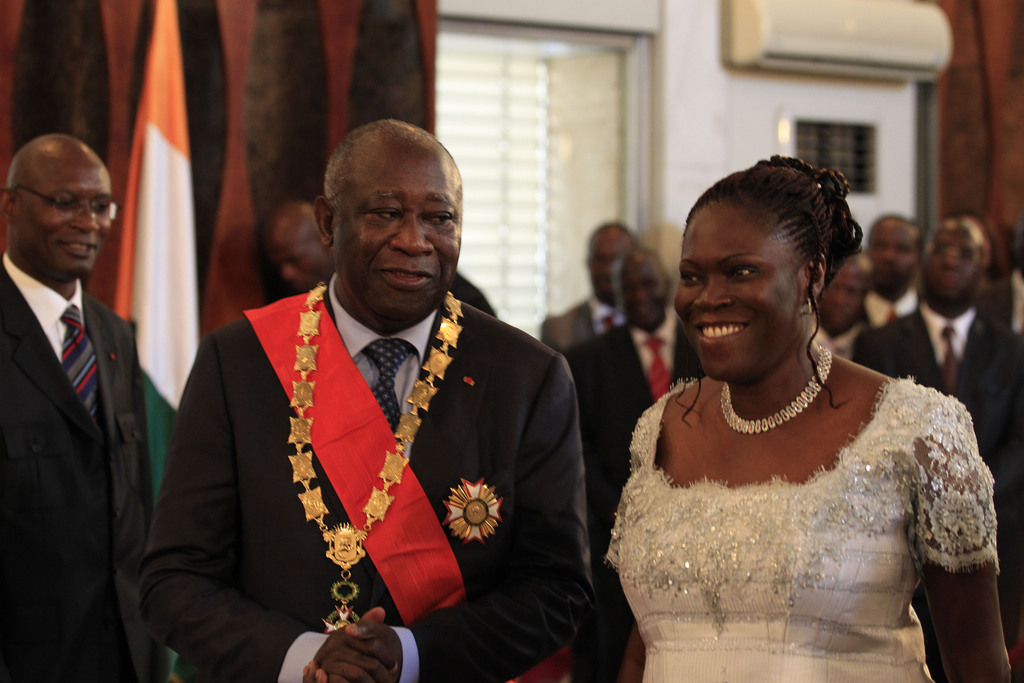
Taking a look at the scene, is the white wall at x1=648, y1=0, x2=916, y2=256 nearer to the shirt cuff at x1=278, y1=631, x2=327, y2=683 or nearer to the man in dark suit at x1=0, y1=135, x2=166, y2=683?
the man in dark suit at x1=0, y1=135, x2=166, y2=683

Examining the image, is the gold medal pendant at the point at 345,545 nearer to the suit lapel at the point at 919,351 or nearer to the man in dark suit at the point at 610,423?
the man in dark suit at the point at 610,423

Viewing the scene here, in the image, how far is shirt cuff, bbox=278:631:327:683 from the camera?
1.72m

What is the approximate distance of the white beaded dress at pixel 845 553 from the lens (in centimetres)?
176

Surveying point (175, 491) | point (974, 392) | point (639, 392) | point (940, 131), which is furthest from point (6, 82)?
point (940, 131)

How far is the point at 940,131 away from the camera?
6.52 meters

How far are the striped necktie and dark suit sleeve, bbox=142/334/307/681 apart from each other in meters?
1.26

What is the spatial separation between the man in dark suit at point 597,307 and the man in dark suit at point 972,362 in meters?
1.38

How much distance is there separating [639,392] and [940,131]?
357cm

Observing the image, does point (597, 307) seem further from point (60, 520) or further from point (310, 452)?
point (310, 452)

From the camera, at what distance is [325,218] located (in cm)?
198

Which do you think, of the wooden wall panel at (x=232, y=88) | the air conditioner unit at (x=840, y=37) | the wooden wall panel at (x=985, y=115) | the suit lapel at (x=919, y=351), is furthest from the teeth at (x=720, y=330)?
the wooden wall panel at (x=985, y=115)

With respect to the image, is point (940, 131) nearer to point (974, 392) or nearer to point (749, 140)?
point (749, 140)

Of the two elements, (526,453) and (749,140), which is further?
(749,140)

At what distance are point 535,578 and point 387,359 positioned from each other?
0.46 metres
